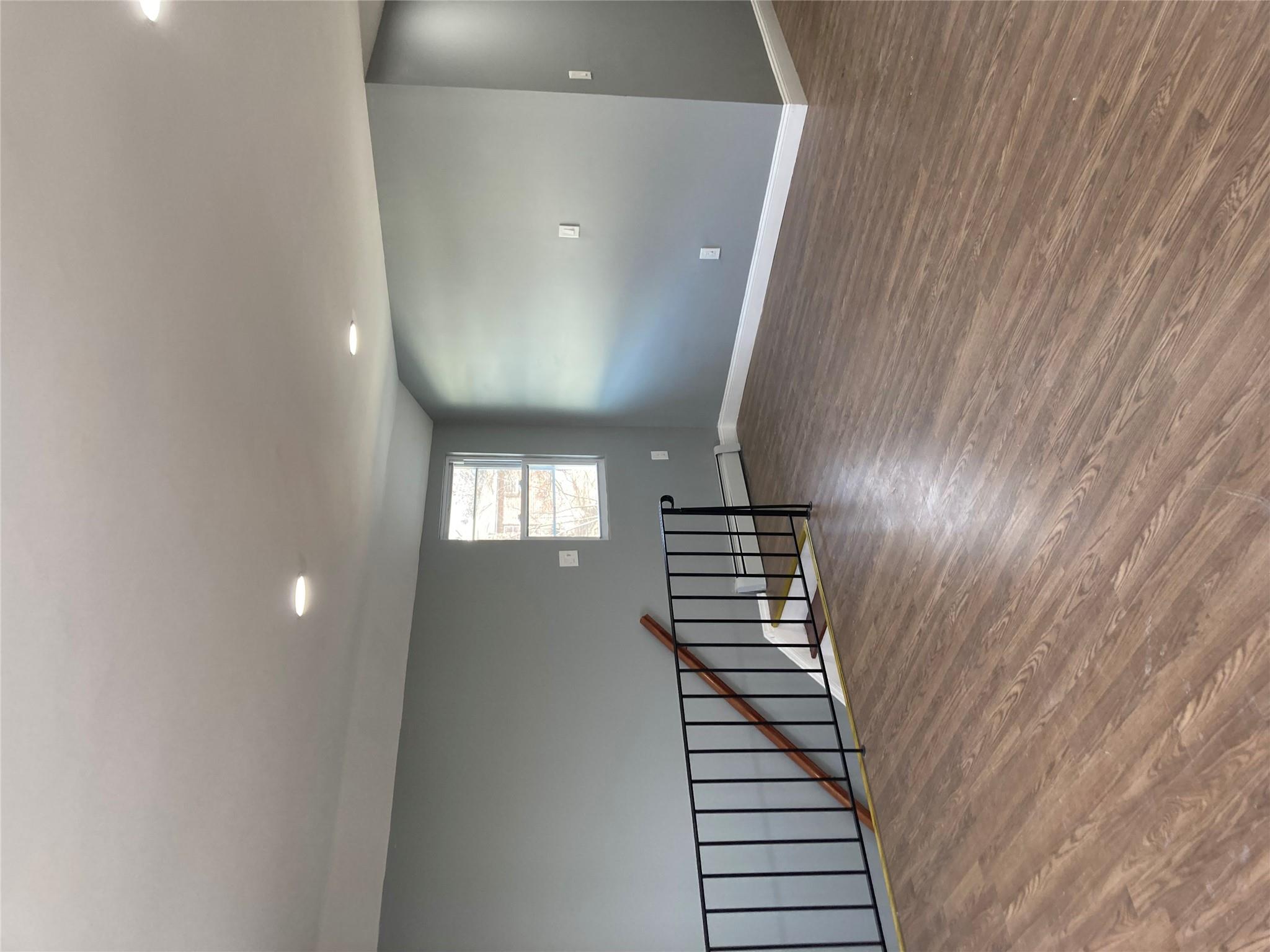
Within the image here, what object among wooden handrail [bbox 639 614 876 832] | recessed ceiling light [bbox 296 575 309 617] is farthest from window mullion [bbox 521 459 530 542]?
recessed ceiling light [bbox 296 575 309 617]

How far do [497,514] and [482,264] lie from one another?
6.22ft

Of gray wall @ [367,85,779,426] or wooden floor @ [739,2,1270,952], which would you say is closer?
wooden floor @ [739,2,1270,952]

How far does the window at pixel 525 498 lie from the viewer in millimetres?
6285

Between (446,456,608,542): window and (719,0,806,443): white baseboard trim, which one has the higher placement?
(719,0,806,443): white baseboard trim

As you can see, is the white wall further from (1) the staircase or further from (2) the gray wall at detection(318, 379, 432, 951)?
(1) the staircase

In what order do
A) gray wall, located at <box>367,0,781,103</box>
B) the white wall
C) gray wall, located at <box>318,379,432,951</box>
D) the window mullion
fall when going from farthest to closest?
the window mullion < gray wall, located at <box>367,0,781,103</box> < gray wall, located at <box>318,379,432,951</box> < the white wall

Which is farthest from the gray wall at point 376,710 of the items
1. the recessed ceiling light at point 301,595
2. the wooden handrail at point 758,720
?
the wooden handrail at point 758,720

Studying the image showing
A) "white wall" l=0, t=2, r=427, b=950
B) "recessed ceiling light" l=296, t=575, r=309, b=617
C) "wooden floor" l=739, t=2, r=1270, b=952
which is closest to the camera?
"white wall" l=0, t=2, r=427, b=950

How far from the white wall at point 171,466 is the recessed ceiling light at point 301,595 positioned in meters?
0.06

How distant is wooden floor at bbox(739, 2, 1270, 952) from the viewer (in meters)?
1.82

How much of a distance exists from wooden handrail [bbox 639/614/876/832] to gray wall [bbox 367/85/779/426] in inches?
74.4

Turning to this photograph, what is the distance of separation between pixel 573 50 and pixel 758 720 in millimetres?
4184

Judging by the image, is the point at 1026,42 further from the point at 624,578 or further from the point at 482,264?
the point at 624,578

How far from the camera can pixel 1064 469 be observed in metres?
2.40
